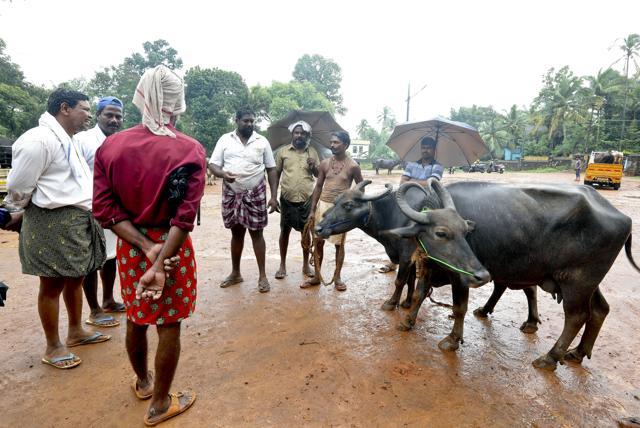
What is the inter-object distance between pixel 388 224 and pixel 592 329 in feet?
6.88

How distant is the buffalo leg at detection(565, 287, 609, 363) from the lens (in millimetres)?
3021

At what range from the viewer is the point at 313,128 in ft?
17.3

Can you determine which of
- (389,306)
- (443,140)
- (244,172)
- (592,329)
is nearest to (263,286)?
(244,172)

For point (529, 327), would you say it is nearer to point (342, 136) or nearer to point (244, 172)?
point (342, 136)

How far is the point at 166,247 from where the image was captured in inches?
72.0

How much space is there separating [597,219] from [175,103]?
3.24m

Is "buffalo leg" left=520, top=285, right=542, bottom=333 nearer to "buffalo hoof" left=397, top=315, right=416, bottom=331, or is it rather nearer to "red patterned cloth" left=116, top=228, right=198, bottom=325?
"buffalo hoof" left=397, top=315, right=416, bottom=331

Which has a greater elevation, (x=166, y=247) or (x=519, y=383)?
(x=166, y=247)

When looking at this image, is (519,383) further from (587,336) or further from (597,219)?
(597,219)

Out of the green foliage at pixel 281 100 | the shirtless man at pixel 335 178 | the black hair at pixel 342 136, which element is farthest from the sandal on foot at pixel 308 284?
the green foliage at pixel 281 100

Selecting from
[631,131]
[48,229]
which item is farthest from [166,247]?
[631,131]

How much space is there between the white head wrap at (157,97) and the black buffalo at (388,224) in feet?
7.55

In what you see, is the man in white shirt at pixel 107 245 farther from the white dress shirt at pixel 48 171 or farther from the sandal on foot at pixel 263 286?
the sandal on foot at pixel 263 286

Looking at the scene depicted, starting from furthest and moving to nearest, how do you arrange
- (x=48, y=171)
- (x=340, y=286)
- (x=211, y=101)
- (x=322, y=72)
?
(x=322, y=72), (x=211, y=101), (x=340, y=286), (x=48, y=171)
